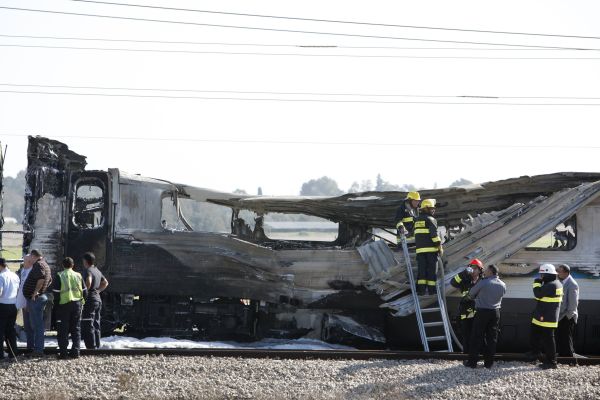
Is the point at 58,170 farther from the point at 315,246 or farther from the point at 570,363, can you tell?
the point at 570,363

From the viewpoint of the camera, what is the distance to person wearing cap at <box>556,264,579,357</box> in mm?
13398

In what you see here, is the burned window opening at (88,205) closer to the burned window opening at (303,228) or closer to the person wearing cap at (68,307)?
the person wearing cap at (68,307)

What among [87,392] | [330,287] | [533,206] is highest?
[533,206]

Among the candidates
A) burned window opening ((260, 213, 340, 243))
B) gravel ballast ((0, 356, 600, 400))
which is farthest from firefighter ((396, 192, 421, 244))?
gravel ballast ((0, 356, 600, 400))

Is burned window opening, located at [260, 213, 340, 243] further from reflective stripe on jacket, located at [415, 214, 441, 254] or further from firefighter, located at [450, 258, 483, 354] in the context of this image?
firefighter, located at [450, 258, 483, 354]

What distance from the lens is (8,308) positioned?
13.1 metres

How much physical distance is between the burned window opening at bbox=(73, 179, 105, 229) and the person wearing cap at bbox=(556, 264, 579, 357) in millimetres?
8296

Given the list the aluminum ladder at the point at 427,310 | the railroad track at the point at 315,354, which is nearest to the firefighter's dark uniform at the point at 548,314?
the railroad track at the point at 315,354

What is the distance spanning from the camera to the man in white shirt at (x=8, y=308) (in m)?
13.0

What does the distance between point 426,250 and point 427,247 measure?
0.06m

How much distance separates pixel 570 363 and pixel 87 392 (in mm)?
7611

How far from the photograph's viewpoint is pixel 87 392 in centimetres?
1139

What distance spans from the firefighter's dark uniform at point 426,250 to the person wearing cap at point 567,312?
2.07 m

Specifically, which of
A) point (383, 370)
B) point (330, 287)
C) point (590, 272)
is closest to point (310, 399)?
point (383, 370)
